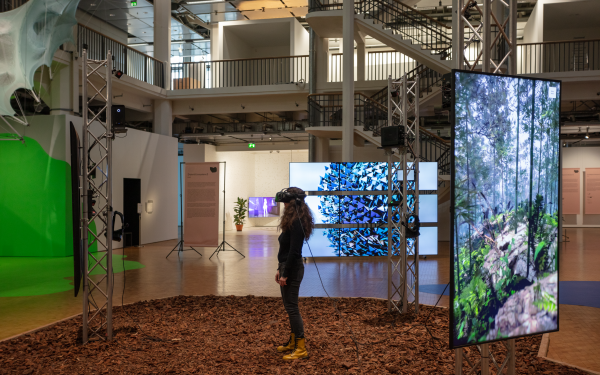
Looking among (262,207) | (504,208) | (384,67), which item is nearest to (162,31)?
(384,67)

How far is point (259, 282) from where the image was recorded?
27.5 feet

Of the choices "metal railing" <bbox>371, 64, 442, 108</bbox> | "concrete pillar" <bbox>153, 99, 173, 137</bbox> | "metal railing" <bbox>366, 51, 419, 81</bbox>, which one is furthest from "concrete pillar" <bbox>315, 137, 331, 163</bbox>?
"concrete pillar" <bbox>153, 99, 173, 137</bbox>

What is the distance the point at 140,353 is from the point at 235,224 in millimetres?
16891


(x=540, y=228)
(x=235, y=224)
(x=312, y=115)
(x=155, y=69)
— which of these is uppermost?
(x=155, y=69)

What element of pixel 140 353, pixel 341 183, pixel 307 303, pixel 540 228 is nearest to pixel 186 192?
pixel 341 183

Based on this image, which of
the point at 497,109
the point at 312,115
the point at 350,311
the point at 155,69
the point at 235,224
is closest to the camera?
the point at 497,109

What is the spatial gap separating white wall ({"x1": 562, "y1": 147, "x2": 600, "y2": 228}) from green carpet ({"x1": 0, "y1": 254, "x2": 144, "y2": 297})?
61.4 ft

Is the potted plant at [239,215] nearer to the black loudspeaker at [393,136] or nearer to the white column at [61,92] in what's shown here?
the white column at [61,92]

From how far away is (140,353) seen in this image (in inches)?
180

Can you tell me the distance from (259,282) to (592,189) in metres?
18.6

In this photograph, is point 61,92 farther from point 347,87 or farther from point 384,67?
point 384,67

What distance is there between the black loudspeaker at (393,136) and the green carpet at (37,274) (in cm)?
555

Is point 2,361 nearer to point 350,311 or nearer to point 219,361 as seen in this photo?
point 219,361

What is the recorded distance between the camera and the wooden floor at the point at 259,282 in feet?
17.6
